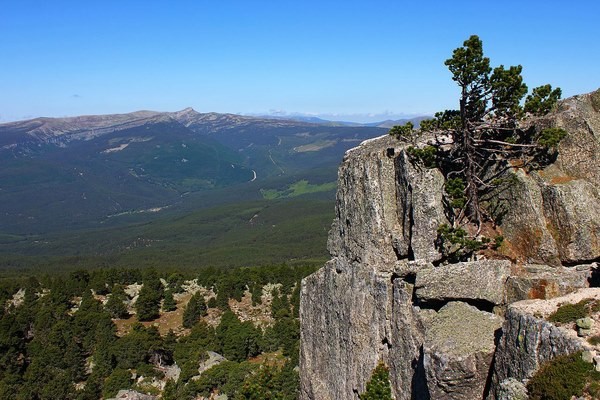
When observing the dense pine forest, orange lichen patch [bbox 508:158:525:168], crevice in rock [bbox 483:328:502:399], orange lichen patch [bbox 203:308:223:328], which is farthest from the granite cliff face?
orange lichen patch [bbox 203:308:223:328]

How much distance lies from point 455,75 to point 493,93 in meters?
2.79

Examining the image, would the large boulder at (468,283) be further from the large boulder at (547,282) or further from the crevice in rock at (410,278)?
the crevice in rock at (410,278)

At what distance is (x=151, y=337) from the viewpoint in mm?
60781

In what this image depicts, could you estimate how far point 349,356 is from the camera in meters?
30.3

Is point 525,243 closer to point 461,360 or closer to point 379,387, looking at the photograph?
point 461,360

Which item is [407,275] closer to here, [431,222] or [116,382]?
[431,222]

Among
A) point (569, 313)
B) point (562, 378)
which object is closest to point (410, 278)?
point (569, 313)

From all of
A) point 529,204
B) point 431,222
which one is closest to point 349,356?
point 431,222

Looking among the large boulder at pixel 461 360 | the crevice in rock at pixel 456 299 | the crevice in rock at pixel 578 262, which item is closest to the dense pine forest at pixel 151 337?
the crevice in rock at pixel 456 299

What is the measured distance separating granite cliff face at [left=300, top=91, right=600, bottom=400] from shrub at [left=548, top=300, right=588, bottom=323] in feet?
4.30

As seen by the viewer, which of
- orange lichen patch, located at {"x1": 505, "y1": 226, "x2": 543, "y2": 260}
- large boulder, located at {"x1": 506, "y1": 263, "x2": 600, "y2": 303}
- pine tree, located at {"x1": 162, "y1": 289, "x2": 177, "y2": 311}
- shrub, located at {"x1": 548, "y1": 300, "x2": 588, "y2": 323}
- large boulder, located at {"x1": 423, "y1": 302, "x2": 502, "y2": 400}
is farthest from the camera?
pine tree, located at {"x1": 162, "y1": 289, "x2": 177, "y2": 311}

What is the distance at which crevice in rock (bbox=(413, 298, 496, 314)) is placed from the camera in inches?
923

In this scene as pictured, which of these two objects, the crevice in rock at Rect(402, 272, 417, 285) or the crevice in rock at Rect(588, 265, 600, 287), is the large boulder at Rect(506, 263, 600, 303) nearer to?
the crevice in rock at Rect(588, 265, 600, 287)

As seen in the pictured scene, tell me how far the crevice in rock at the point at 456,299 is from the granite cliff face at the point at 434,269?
0.23 feet
